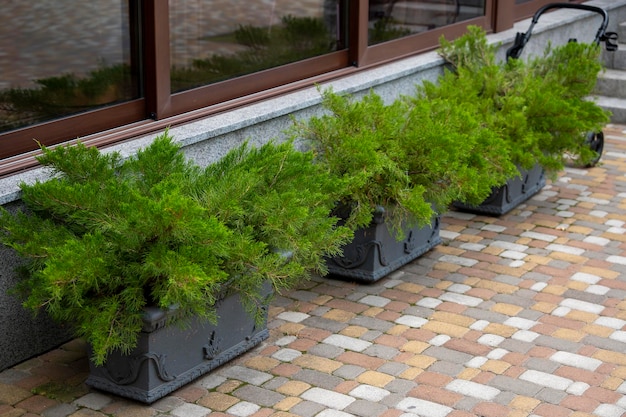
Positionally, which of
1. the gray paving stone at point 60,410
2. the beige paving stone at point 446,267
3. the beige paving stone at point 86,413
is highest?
the beige paving stone at point 446,267

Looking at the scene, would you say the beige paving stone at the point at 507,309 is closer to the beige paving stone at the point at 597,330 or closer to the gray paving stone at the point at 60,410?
the beige paving stone at the point at 597,330

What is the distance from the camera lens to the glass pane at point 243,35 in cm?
631

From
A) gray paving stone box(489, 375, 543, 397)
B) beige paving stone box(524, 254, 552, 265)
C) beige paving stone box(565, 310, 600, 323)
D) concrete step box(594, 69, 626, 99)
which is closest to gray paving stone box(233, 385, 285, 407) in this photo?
gray paving stone box(489, 375, 543, 397)

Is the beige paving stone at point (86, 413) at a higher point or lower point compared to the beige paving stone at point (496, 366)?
lower

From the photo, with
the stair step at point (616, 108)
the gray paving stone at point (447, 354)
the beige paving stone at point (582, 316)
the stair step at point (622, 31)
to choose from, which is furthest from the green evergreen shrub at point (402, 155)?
the stair step at point (622, 31)

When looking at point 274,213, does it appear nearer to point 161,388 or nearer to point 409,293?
point 161,388

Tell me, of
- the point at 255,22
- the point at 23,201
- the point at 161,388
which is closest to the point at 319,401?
the point at 161,388

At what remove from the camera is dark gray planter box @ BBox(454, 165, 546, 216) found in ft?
25.2

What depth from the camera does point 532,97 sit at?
7.39m

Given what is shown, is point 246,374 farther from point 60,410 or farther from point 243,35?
point 243,35

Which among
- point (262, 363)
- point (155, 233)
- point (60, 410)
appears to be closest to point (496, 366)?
point (262, 363)

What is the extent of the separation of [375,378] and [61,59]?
7.83 feet

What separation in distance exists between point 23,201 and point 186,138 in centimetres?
116

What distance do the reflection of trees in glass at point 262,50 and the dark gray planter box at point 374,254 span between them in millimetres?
1377
